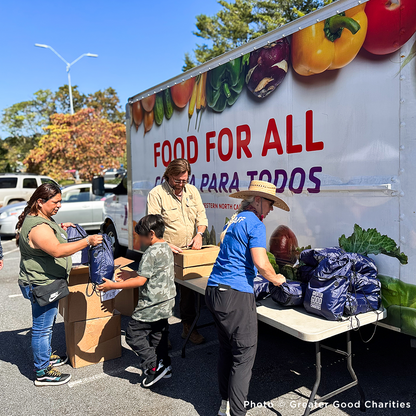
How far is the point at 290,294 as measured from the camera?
9.79 feet

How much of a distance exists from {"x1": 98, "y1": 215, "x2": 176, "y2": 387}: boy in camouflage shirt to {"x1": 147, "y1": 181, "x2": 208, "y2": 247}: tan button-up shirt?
0.89 meters

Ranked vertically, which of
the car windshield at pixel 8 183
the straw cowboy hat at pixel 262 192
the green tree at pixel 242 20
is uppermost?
the green tree at pixel 242 20

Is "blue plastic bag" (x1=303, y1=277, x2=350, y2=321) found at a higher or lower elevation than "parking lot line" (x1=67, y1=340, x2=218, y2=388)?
higher

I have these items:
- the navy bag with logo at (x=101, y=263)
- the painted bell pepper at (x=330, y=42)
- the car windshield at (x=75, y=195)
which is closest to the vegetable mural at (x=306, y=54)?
the painted bell pepper at (x=330, y=42)

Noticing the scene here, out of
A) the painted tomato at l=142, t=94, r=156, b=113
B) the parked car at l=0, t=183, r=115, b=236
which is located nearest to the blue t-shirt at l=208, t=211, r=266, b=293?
the painted tomato at l=142, t=94, r=156, b=113

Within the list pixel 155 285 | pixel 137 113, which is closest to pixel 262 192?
pixel 155 285

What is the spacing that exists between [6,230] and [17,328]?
770cm

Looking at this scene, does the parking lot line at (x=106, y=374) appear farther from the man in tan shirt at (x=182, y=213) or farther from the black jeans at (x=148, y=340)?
the black jeans at (x=148, y=340)

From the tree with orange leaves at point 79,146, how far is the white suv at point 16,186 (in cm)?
447

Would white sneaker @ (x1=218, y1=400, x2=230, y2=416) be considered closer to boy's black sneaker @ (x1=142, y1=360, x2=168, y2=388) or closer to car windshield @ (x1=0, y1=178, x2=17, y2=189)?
boy's black sneaker @ (x1=142, y1=360, x2=168, y2=388)

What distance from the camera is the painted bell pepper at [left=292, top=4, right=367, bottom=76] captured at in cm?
298

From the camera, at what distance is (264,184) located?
2.96m

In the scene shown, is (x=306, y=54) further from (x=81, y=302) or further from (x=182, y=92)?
(x=81, y=302)

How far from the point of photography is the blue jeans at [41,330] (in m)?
3.38
